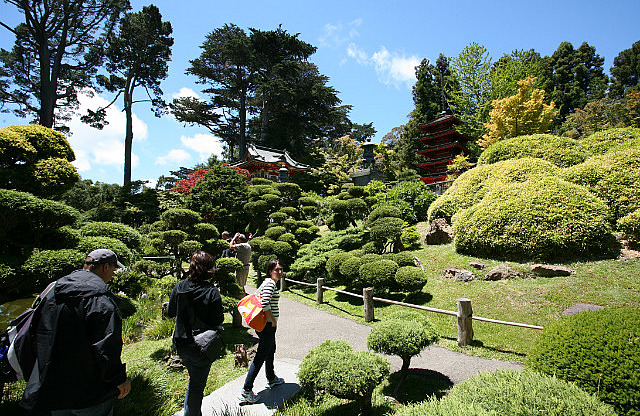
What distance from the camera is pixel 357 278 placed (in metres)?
8.13

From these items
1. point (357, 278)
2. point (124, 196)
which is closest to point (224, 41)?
point (124, 196)

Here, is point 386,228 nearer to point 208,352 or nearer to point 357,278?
point 357,278

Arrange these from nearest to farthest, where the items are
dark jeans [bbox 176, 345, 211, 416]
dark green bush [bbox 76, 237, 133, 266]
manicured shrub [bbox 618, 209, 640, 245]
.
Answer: dark jeans [bbox 176, 345, 211, 416]
dark green bush [bbox 76, 237, 133, 266]
manicured shrub [bbox 618, 209, 640, 245]

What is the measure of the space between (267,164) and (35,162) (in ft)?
66.1

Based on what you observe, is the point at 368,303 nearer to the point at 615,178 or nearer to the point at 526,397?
the point at 526,397

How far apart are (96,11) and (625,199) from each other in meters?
31.6

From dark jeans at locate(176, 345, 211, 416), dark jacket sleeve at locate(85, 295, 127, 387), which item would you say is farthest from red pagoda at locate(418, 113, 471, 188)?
dark jacket sleeve at locate(85, 295, 127, 387)

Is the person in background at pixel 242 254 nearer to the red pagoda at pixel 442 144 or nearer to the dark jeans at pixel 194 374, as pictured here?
the dark jeans at pixel 194 374

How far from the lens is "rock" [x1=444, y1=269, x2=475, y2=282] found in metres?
7.78

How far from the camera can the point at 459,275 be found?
7934 mm

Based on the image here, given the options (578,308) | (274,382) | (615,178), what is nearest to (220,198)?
(274,382)

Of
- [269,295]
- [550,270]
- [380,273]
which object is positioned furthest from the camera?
[380,273]

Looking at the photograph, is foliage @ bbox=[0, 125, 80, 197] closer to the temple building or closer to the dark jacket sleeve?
the dark jacket sleeve

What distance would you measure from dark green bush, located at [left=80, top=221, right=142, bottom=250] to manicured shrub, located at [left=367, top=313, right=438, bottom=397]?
6.47 m
